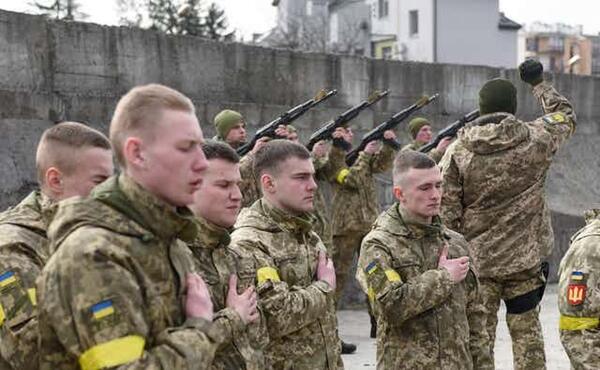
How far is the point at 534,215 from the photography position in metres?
6.07

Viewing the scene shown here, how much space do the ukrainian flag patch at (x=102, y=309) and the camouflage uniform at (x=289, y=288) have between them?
Answer: 154cm

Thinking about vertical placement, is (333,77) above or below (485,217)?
above

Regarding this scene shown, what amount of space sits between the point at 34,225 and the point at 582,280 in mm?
2574

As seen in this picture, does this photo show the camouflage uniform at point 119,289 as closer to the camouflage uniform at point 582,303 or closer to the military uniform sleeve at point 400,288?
the military uniform sleeve at point 400,288

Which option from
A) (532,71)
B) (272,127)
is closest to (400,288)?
(532,71)

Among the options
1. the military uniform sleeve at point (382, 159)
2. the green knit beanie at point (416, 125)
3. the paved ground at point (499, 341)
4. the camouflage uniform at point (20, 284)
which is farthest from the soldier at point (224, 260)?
the green knit beanie at point (416, 125)

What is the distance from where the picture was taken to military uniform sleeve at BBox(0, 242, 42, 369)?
9.80 feet

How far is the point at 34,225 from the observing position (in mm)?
3287

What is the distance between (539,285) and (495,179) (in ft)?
2.60

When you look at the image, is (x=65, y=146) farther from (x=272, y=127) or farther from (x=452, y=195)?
(x=272, y=127)

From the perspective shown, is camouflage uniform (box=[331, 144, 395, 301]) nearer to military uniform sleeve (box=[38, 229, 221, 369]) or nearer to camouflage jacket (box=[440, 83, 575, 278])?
camouflage jacket (box=[440, 83, 575, 278])

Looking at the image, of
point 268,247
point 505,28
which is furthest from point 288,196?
point 505,28

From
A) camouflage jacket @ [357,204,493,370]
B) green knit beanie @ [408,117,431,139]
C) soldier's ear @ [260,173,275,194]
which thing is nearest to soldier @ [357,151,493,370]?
camouflage jacket @ [357,204,493,370]

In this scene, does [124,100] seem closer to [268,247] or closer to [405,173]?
[268,247]
